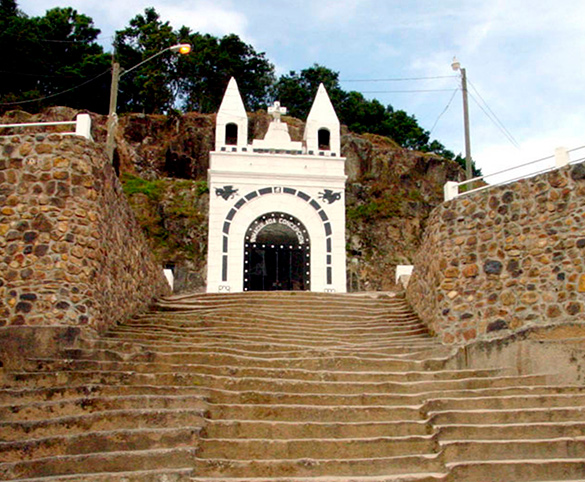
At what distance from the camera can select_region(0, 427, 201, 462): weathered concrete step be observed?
6.09 m

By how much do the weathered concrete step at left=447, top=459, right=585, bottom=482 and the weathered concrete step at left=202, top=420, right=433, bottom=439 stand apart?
80cm

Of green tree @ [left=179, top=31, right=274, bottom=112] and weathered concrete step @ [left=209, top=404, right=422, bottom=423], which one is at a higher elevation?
green tree @ [left=179, top=31, right=274, bottom=112]

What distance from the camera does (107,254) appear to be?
1052 centimetres

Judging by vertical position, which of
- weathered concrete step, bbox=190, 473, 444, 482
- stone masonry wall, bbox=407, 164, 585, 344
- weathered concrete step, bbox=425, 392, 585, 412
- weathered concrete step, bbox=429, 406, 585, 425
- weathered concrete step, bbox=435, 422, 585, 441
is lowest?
weathered concrete step, bbox=190, 473, 444, 482

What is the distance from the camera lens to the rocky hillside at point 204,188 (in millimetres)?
31156

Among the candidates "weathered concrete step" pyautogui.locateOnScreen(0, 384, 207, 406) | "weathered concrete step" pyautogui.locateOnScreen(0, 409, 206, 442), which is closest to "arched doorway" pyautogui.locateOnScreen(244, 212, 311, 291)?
"weathered concrete step" pyautogui.locateOnScreen(0, 384, 207, 406)

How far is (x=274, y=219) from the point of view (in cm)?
1878

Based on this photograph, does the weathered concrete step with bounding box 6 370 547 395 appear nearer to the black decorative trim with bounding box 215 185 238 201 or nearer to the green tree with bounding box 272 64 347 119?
the black decorative trim with bounding box 215 185 238 201

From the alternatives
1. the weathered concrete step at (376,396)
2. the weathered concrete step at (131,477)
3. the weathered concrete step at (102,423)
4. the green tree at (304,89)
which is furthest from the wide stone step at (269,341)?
the green tree at (304,89)

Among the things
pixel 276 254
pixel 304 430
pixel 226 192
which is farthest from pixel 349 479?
pixel 226 192

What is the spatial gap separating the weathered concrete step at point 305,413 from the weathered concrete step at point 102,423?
37 centimetres

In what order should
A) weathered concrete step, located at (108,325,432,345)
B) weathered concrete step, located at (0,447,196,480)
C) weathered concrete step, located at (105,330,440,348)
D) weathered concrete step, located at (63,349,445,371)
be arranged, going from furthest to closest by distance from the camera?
weathered concrete step, located at (108,325,432,345) → weathered concrete step, located at (105,330,440,348) → weathered concrete step, located at (63,349,445,371) → weathered concrete step, located at (0,447,196,480)

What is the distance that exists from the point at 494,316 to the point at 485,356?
3.50ft

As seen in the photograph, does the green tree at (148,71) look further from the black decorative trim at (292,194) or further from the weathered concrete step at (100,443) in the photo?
the weathered concrete step at (100,443)
